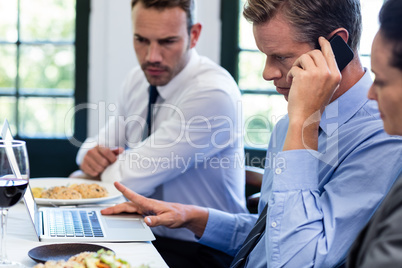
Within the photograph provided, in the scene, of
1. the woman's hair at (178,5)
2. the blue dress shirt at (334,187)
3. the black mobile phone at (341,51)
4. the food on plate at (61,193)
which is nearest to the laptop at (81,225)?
the food on plate at (61,193)

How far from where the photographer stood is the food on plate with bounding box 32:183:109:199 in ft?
6.19

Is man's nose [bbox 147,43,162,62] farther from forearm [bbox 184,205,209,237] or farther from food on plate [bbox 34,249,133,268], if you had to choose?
food on plate [bbox 34,249,133,268]

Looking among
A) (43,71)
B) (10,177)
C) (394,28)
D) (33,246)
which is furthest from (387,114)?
(43,71)

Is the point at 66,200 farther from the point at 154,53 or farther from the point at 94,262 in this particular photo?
the point at 154,53

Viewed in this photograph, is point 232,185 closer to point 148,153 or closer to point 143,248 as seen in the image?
point 148,153

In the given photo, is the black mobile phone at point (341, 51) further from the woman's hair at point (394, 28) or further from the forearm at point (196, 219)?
the forearm at point (196, 219)

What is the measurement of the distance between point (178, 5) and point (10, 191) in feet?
5.11

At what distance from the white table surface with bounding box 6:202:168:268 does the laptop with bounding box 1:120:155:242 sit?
0.09 ft

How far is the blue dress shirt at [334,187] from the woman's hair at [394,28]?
0.37 metres

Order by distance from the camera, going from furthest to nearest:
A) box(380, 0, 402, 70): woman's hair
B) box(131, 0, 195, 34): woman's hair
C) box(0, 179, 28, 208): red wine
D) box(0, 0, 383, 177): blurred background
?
box(0, 0, 383, 177): blurred background → box(131, 0, 195, 34): woman's hair → box(0, 179, 28, 208): red wine → box(380, 0, 402, 70): woman's hair

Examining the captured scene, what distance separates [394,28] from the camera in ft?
3.19

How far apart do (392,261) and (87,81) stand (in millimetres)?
3105

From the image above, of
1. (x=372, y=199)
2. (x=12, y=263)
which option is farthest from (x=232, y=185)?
(x=12, y=263)

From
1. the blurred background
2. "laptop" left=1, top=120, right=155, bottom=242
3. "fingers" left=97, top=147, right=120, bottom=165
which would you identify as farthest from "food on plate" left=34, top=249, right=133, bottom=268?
the blurred background
